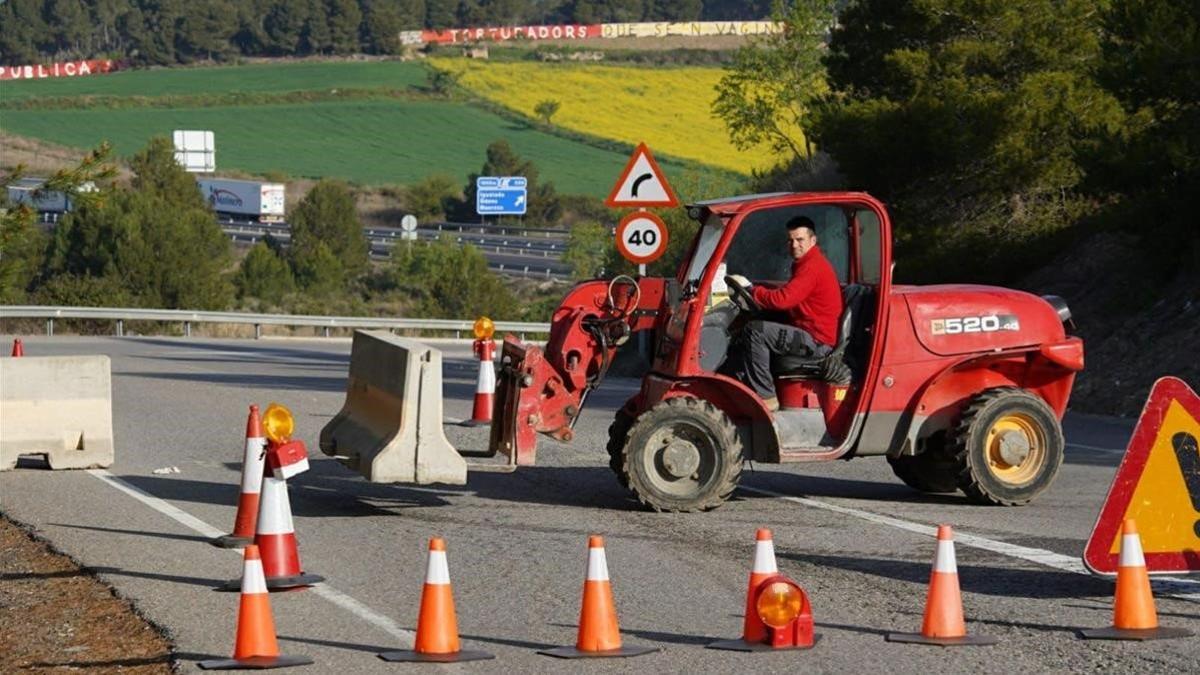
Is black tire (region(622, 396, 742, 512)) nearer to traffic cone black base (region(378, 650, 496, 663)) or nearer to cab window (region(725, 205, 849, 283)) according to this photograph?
cab window (region(725, 205, 849, 283))

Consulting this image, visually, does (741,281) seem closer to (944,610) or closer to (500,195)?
(944,610)

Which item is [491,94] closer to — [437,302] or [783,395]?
[437,302]

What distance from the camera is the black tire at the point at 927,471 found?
561 inches

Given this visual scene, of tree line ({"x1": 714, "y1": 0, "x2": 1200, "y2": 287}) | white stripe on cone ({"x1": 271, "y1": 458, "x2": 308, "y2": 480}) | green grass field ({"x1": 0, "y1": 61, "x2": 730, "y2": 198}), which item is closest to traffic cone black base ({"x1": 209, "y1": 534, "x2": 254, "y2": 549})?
white stripe on cone ({"x1": 271, "y1": 458, "x2": 308, "y2": 480})

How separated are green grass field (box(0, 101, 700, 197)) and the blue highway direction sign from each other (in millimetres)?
4708

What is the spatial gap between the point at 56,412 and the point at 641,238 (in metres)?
7.49

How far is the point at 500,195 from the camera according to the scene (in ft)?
352

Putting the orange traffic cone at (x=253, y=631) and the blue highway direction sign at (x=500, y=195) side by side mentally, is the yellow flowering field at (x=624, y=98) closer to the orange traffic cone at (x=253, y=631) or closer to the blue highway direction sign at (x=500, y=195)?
the blue highway direction sign at (x=500, y=195)

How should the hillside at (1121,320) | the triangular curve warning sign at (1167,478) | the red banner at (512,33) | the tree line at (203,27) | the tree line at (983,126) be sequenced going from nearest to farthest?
1. the triangular curve warning sign at (1167,478)
2. the hillside at (1121,320)
3. the tree line at (983,126)
4. the tree line at (203,27)
5. the red banner at (512,33)

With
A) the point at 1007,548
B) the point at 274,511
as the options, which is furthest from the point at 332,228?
the point at 274,511

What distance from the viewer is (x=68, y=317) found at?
4544cm

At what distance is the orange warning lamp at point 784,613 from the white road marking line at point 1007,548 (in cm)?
228

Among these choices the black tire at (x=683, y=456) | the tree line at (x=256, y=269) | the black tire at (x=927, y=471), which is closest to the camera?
the black tire at (x=683, y=456)

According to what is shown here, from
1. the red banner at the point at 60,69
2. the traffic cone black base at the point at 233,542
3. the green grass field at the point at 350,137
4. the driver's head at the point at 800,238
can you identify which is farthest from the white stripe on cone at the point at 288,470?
the red banner at the point at 60,69
